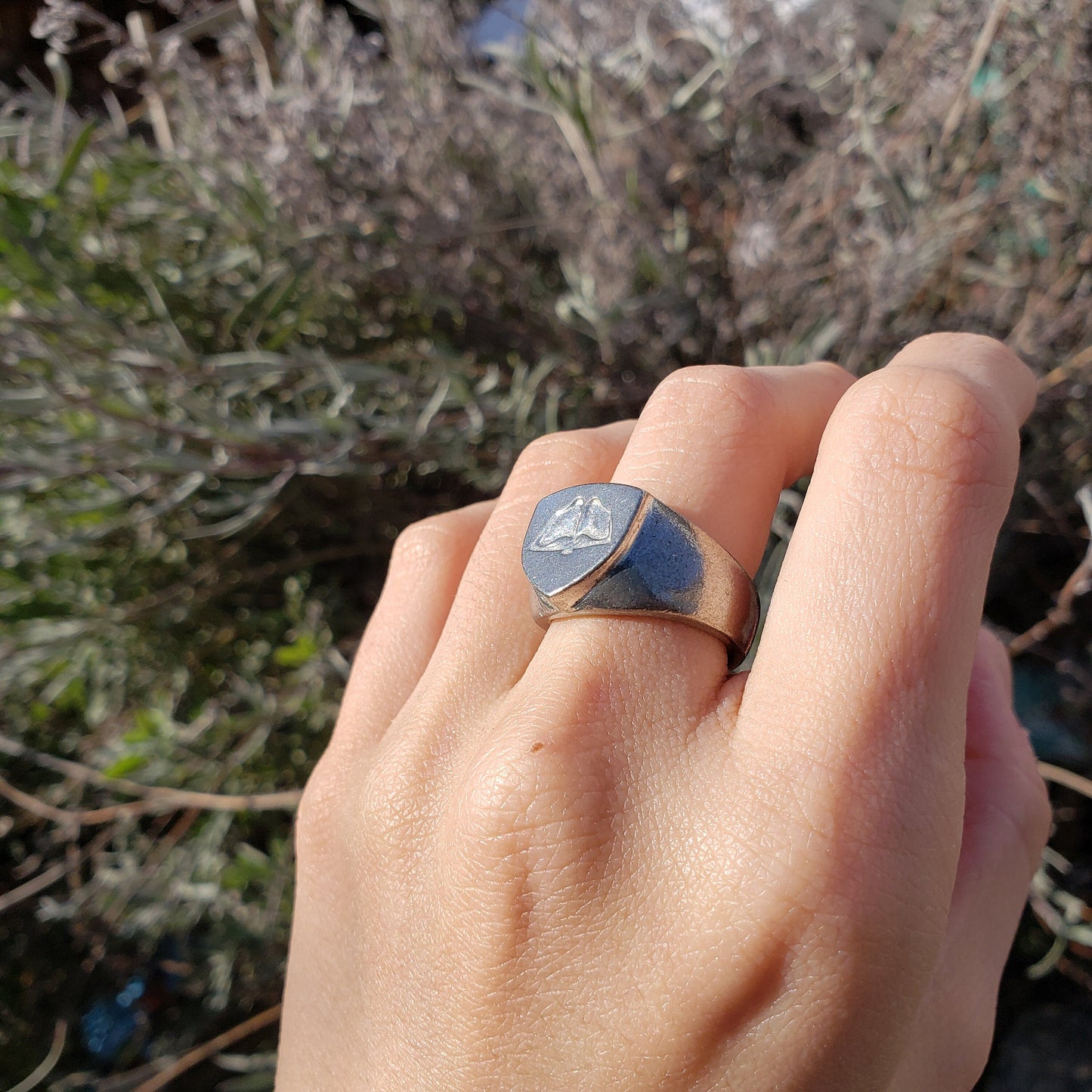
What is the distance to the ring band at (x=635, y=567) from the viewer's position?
76cm

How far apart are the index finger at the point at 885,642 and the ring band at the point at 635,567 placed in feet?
0.15

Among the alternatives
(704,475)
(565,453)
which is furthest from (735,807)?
(565,453)

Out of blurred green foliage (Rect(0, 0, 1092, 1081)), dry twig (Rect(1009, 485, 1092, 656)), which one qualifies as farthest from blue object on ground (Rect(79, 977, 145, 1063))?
dry twig (Rect(1009, 485, 1092, 656))

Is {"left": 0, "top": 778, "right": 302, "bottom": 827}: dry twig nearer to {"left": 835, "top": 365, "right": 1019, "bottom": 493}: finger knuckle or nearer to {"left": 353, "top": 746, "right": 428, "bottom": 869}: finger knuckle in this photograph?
{"left": 353, "top": 746, "right": 428, "bottom": 869}: finger knuckle

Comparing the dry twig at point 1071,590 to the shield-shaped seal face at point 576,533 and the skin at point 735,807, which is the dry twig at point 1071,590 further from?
the shield-shaped seal face at point 576,533

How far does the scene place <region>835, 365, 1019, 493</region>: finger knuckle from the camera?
0.75m

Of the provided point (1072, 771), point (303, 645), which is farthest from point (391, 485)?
point (1072, 771)

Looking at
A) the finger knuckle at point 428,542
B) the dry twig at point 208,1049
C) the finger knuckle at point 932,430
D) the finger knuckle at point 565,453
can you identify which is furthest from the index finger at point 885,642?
the dry twig at point 208,1049

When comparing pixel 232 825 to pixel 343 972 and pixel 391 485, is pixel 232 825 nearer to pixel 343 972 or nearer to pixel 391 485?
pixel 391 485

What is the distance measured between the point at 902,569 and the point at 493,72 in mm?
1841

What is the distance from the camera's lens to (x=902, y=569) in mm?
719

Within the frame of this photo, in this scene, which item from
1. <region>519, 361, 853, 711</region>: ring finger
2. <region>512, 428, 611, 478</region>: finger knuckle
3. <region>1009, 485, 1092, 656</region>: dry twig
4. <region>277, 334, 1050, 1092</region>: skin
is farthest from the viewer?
<region>1009, 485, 1092, 656</region>: dry twig

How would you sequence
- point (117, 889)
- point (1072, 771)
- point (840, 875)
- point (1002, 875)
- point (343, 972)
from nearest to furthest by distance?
point (840, 875) < point (1002, 875) < point (343, 972) < point (1072, 771) < point (117, 889)

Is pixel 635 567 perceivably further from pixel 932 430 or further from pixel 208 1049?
pixel 208 1049
